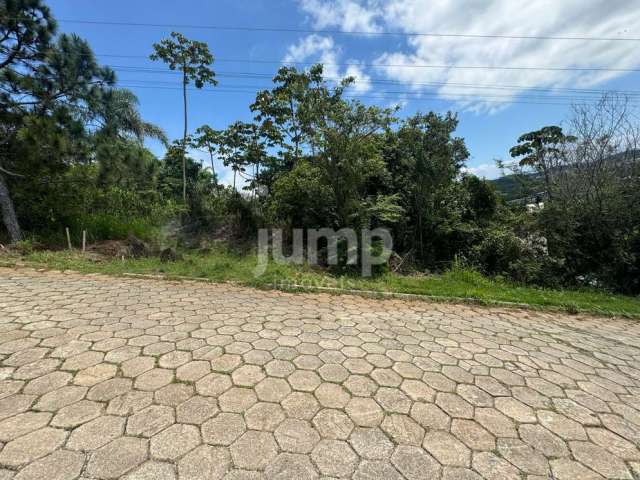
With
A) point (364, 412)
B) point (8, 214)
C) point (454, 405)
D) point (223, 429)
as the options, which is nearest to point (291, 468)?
point (223, 429)

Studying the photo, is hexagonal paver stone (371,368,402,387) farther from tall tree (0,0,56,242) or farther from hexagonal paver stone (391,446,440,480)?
tall tree (0,0,56,242)

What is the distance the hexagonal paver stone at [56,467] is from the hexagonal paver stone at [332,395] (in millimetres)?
1374

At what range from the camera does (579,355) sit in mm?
2965

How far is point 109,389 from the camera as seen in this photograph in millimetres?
1988

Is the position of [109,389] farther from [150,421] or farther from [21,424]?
[150,421]

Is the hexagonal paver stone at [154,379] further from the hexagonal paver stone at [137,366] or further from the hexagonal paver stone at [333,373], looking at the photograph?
the hexagonal paver stone at [333,373]

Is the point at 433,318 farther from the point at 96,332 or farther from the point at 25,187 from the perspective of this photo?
the point at 25,187

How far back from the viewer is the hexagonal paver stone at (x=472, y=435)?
167 cm

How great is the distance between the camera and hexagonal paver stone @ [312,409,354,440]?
66.9 inches

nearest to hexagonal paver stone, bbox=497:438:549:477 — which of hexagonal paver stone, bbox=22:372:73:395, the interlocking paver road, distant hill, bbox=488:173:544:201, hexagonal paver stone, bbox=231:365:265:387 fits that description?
the interlocking paver road

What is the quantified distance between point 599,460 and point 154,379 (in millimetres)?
2972

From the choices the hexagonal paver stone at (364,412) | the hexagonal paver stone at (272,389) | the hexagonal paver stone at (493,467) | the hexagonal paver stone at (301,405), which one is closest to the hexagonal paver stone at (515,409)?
the hexagonal paver stone at (493,467)

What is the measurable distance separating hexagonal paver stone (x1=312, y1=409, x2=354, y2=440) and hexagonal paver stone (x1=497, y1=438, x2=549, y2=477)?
0.91 meters

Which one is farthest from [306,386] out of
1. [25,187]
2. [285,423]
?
[25,187]
